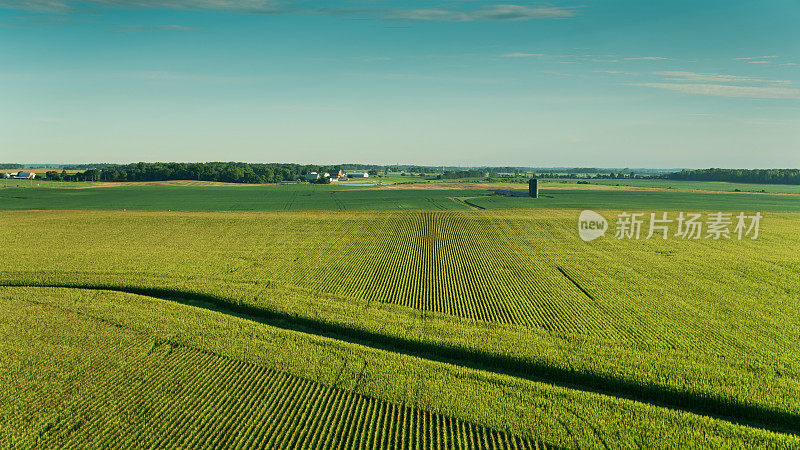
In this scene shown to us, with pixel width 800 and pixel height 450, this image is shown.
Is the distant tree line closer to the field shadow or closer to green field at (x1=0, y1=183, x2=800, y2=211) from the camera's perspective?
green field at (x1=0, y1=183, x2=800, y2=211)

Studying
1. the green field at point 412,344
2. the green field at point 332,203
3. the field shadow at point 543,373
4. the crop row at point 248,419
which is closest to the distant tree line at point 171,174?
the green field at point 332,203

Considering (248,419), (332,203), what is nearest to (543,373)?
(248,419)

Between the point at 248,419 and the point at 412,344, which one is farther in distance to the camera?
the point at 412,344

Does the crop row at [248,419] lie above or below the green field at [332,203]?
below

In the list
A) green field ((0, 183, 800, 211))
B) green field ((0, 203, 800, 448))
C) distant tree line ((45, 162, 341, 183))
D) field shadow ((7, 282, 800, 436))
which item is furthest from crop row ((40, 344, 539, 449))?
distant tree line ((45, 162, 341, 183))

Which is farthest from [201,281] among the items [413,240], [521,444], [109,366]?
[521,444]

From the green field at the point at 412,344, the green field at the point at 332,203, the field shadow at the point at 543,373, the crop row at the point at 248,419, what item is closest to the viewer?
the crop row at the point at 248,419

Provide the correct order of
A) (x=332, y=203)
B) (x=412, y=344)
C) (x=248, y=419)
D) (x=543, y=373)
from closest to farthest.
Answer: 1. (x=248, y=419)
2. (x=543, y=373)
3. (x=412, y=344)
4. (x=332, y=203)

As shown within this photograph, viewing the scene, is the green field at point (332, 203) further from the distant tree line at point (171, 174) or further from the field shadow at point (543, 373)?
Answer: the field shadow at point (543, 373)

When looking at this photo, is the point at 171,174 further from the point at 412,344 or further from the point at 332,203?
the point at 412,344

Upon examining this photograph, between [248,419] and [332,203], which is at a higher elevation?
[332,203]
